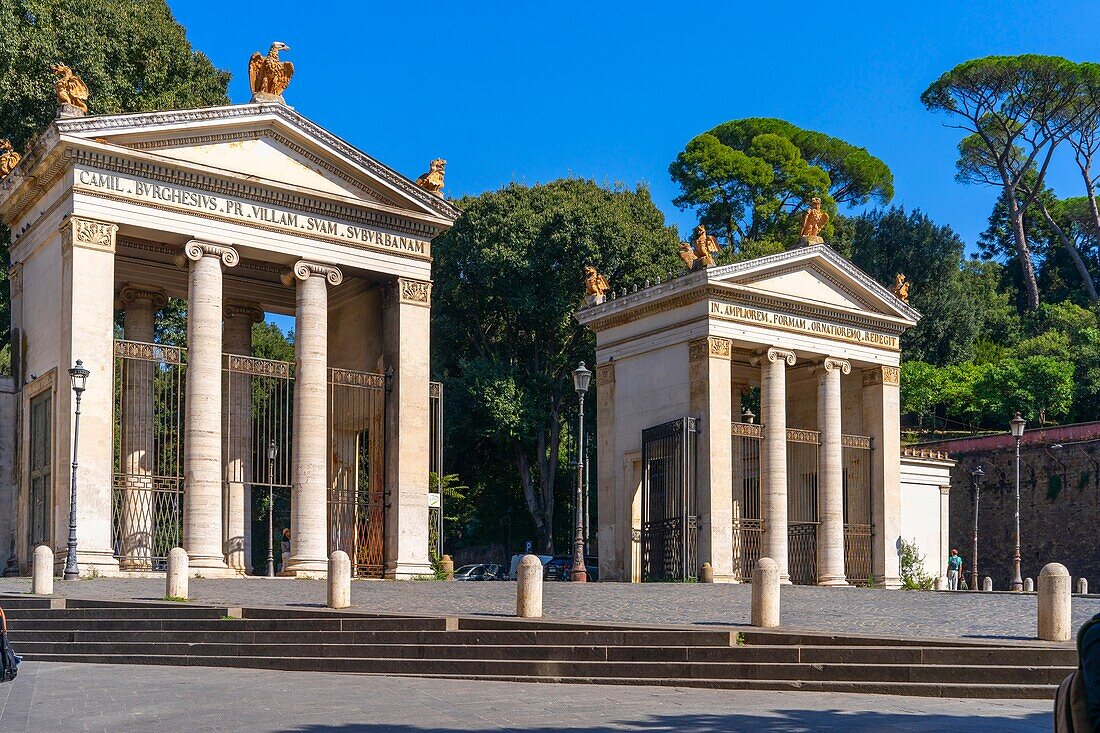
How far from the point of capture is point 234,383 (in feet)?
107

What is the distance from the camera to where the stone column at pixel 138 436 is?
1155 inches

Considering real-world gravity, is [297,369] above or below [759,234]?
below

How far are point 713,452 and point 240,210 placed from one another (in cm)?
1399

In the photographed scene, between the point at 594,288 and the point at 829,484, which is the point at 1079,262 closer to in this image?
the point at 829,484

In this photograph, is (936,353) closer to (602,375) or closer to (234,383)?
(602,375)

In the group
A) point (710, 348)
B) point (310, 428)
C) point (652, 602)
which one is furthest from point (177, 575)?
point (710, 348)

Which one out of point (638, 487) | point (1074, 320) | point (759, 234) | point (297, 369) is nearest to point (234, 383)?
point (297, 369)

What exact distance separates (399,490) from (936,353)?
40266 millimetres

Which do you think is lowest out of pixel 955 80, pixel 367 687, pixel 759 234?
pixel 367 687

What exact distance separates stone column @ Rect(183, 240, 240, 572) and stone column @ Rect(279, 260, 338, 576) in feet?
5.71

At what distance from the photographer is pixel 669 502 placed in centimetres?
3794

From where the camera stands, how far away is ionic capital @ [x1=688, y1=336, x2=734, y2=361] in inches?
1464

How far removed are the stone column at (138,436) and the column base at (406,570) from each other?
5130mm

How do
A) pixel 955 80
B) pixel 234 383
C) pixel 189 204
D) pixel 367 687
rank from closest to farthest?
pixel 367 687, pixel 189 204, pixel 234 383, pixel 955 80
